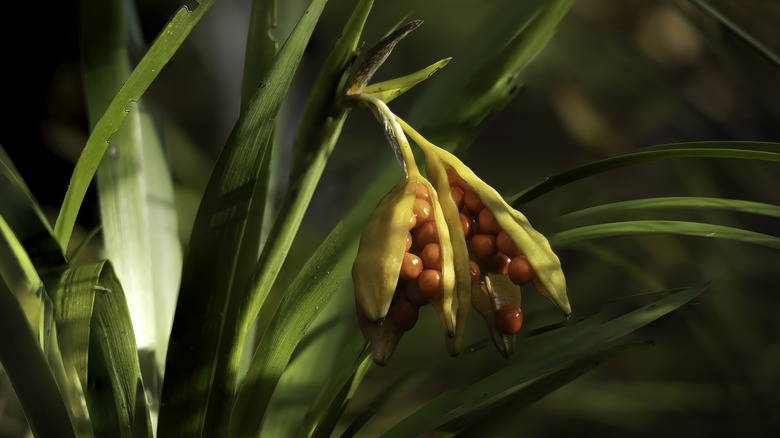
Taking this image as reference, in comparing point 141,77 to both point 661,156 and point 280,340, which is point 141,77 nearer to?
point 280,340

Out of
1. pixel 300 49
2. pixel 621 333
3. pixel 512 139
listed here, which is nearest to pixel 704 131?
pixel 512 139

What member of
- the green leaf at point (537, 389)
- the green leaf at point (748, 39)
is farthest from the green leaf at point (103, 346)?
the green leaf at point (748, 39)

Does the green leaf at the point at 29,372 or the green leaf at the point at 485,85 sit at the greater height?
the green leaf at the point at 29,372

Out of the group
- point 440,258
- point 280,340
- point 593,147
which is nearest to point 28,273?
point 280,340

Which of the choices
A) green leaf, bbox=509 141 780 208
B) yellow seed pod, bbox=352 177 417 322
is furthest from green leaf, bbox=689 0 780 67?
yellow seed pod, bbox=352 177 417 322

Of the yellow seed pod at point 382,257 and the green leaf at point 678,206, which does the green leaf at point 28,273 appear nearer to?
the yellow seed pod at point 382,257
